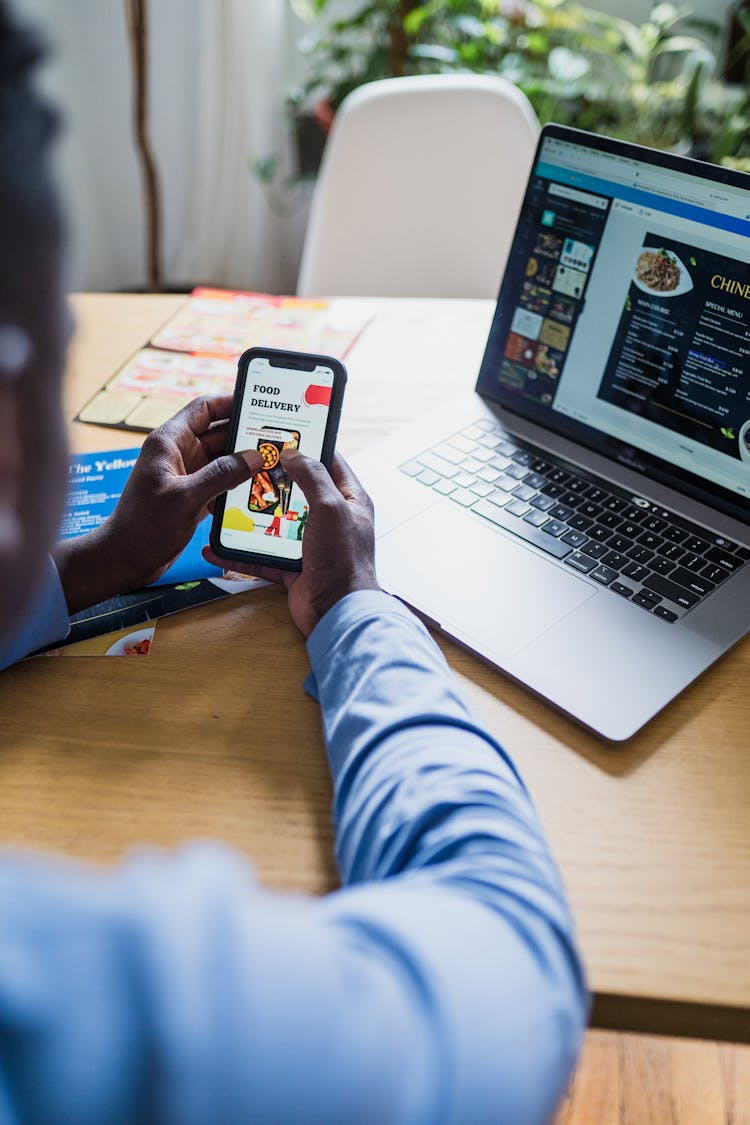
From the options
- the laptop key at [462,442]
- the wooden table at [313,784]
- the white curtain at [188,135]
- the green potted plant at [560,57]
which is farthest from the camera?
the white curtain at [188,135]

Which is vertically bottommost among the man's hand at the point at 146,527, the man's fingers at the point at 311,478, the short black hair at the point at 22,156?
the man's hand at the point at 146,527

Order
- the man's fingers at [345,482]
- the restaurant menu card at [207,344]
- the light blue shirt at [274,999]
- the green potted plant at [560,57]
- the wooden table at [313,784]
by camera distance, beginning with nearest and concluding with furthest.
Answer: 1. the light blue shirt at [274,999]
2. the wooden table at [313,784]
3. the man's fingers at [345,482]
4. the restaurant menu card at [207,344]
5. the green potted plant at [560,57]

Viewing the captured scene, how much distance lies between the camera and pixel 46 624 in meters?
0.71

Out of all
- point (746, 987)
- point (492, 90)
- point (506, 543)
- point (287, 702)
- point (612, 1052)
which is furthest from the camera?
point (492, 90)

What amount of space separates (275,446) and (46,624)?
0.24m

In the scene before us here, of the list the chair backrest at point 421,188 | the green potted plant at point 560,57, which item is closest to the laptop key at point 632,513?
the chair backrest at point 421,188

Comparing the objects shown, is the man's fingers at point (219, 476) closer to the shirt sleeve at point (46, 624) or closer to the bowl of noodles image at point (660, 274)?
the shirt sleeve at point (46, 624)

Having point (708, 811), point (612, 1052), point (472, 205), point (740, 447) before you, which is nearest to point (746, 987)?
point (708, 811)

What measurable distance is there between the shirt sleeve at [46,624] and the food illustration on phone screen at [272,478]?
0.17 m

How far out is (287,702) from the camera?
68 cm

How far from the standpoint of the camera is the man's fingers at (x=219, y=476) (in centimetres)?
75

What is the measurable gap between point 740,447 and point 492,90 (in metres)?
0.90

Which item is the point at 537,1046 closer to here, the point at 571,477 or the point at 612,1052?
the point at 571,477

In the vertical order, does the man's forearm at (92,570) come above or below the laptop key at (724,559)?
below
